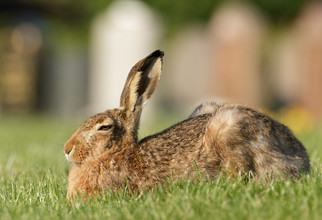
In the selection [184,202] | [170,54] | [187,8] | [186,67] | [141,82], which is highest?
[141,82]

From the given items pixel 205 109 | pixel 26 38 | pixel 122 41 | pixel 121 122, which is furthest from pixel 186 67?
pixel 121 122

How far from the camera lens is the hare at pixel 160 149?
4.05 meters

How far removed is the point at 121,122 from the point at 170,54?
25.6 m

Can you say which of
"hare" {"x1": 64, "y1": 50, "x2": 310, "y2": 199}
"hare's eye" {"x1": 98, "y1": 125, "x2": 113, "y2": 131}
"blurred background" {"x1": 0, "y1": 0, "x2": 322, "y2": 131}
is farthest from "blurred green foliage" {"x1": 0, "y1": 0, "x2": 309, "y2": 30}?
"hare's eye" {"x1": 98, "y1": 125, "x2": 113, "y2": 131}

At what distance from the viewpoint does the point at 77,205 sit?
3703 mm

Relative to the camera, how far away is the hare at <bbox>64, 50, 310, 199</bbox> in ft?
13.3

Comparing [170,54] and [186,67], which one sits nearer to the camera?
[186,67]

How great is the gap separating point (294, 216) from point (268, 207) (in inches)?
8.2

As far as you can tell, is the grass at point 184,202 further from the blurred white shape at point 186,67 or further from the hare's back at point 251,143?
the blurred white shape at point 186,67

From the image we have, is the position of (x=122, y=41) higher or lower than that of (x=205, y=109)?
lower

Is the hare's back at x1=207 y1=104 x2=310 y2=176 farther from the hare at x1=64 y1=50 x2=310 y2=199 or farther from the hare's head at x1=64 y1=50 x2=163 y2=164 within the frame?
the hare's head at x1=64 y1=50 x2=163 y2=164

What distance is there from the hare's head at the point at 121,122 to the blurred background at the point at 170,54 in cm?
171

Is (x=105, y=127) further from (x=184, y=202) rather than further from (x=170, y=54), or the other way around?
(x=170, y=54)

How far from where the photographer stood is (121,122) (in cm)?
425
